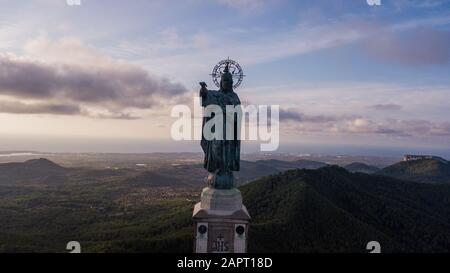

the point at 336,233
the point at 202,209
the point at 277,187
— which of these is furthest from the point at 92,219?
the point at 202,209

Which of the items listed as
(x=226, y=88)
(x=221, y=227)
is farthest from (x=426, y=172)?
(x=221, y=227)

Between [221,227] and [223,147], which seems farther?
[223,147]

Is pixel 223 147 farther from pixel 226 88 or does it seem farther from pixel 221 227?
pixel 221 227

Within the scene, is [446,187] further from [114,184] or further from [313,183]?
[114,184]

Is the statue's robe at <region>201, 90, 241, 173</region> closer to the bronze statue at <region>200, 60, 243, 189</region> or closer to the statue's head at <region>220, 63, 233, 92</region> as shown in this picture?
the bronze statue at <region>200, 60, 243, 189</region>
